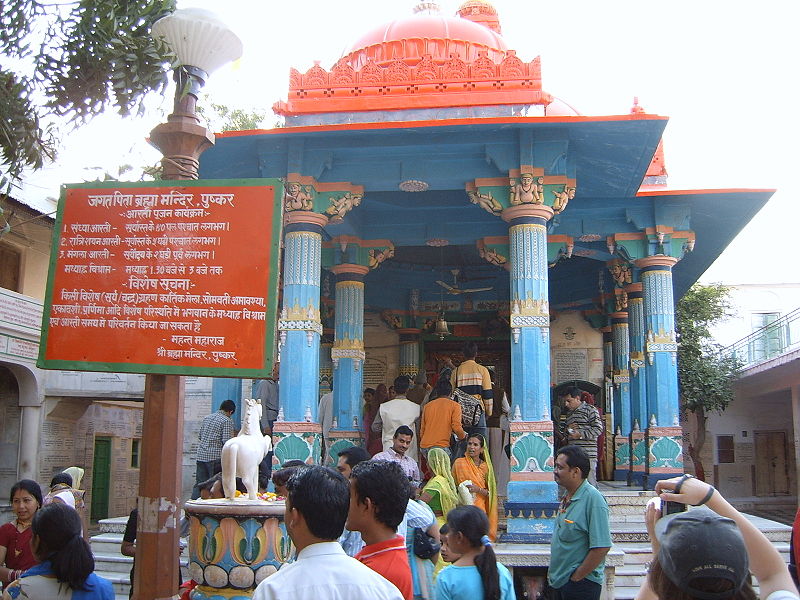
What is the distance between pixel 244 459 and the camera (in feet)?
18.7

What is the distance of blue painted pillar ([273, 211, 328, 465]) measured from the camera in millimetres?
10094

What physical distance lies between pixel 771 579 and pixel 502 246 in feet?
33.7

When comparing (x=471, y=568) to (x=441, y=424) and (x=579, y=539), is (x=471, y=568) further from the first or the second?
(x=441, y=424)

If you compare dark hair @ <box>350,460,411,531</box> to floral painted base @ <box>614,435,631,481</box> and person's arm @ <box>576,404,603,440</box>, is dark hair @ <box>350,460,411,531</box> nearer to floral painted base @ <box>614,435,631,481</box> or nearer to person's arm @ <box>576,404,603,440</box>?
person's arm @ <box>576,404,603,440</box>

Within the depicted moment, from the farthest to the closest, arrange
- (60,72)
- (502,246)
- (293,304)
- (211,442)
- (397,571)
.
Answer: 1. (502,246)
2. (293,304)
3. (211,442)
4. (60,72)
5. (397,571)

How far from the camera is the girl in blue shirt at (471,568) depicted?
3922mm

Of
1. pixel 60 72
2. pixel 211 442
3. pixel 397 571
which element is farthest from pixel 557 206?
pixel 397 571

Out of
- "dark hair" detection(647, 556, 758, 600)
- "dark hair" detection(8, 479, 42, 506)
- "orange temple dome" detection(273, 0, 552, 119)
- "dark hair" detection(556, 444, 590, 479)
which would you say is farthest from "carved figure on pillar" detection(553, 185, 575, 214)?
"dark hair" detection(647, 556, 758, 600)

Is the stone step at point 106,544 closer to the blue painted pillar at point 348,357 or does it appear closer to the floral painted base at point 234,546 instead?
the blue painted pillar at point 348,357

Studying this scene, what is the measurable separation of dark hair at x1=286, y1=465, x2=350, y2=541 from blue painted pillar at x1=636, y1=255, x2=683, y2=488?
1008 centimetres

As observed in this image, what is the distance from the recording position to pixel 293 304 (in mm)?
10391

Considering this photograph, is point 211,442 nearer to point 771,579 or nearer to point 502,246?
point 502,246

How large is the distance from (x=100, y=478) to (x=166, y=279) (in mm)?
19577

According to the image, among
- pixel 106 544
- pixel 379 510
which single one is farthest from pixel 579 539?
pixel 106 544
